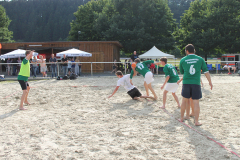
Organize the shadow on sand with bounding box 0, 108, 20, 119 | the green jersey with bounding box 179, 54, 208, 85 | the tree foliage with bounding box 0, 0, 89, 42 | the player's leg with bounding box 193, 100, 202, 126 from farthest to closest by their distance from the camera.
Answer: the tree foliage with bounding box 0, 0, 89, 42 < the shadow on sand with bounding box 0, 108, 20, 119 < the player's leg with bounding box 193, 100, 202, 126 < the green jersey with bounding box 179, 54, 208, 85

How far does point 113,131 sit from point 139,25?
80.2 ft

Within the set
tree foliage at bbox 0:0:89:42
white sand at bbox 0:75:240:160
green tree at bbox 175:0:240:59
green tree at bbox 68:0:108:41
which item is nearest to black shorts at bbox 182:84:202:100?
white sand at bbox 0:75:240:160

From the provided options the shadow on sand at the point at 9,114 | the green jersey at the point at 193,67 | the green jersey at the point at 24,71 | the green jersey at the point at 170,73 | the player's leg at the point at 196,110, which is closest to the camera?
the green jersey at the point at 193,67

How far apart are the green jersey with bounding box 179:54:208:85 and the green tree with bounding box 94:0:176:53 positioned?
22.3m

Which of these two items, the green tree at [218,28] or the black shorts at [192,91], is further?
the green tree at [218,28]

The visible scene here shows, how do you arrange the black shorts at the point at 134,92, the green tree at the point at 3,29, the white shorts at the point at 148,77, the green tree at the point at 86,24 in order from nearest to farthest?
1. the white shorts at the point at 148,77
2. the black shorts at the point at 134,92
3. the green tree at the point at 86,24
4. the green tree at the point at 3,29

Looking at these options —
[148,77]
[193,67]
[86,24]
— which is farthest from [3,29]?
[193,67]

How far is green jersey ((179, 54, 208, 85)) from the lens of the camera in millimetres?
4438

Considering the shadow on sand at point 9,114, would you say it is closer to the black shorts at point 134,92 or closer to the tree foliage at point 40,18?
the black shorts at point 134,92

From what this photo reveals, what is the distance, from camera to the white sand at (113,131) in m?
3.34

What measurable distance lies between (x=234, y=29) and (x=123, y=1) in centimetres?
1364

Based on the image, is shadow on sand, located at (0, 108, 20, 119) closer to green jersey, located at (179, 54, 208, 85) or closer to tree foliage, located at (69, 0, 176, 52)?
green jersey, located at (179, 54, 208, 85)

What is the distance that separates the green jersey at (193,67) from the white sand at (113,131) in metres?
0.96

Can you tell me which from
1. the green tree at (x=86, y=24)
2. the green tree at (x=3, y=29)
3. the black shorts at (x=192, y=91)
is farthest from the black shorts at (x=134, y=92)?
the green tree at (x=3, y=29)
